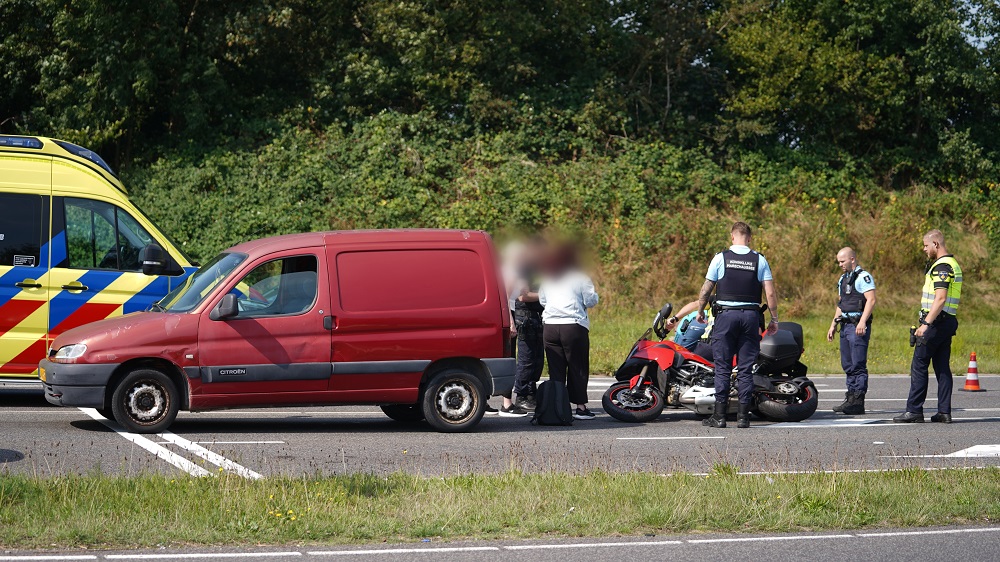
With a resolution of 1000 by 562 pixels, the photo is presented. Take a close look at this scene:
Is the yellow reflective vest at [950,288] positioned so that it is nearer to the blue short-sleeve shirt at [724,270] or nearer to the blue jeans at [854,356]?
the blue jeans at [854,356]

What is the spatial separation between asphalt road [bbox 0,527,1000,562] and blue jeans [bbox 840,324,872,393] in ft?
18.5

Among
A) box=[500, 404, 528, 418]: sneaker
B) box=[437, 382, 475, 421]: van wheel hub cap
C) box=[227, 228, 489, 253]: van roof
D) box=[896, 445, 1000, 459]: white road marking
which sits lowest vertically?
box=[896, 445, 1000, 459]: white road marking

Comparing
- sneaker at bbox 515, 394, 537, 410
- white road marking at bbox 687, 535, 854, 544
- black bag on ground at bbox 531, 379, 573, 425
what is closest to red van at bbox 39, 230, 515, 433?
black bag on ground at bbox 531, 379, 573, 425

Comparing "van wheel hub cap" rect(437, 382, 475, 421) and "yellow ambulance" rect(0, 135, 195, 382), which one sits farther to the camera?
"yellow ambulance" rect(0, 135, 195, 382)

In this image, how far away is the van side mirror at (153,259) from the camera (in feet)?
39.4

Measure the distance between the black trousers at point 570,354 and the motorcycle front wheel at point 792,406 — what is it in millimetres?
1939

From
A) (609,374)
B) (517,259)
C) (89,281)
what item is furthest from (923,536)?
(609,374)

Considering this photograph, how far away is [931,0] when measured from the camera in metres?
27.8

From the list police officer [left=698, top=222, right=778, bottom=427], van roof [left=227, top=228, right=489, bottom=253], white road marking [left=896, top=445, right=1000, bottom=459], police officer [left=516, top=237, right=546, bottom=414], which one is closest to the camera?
white road marking [left=896, top=445, right=1000, bottom=459]

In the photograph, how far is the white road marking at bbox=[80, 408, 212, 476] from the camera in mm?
8670

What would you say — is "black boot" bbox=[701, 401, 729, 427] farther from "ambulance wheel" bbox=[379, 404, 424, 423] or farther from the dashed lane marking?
the dashed lane marking

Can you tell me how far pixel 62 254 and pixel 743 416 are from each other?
7153mm

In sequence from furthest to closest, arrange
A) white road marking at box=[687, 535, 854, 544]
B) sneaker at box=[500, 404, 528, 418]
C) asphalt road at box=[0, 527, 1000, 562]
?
sneaker at box=[500, 404, 528, 418], white road marking at box=[687, 535, 854, 544], asphalt road at box=[0, 527, 1000, 562]

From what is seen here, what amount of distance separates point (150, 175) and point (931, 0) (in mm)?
18525
